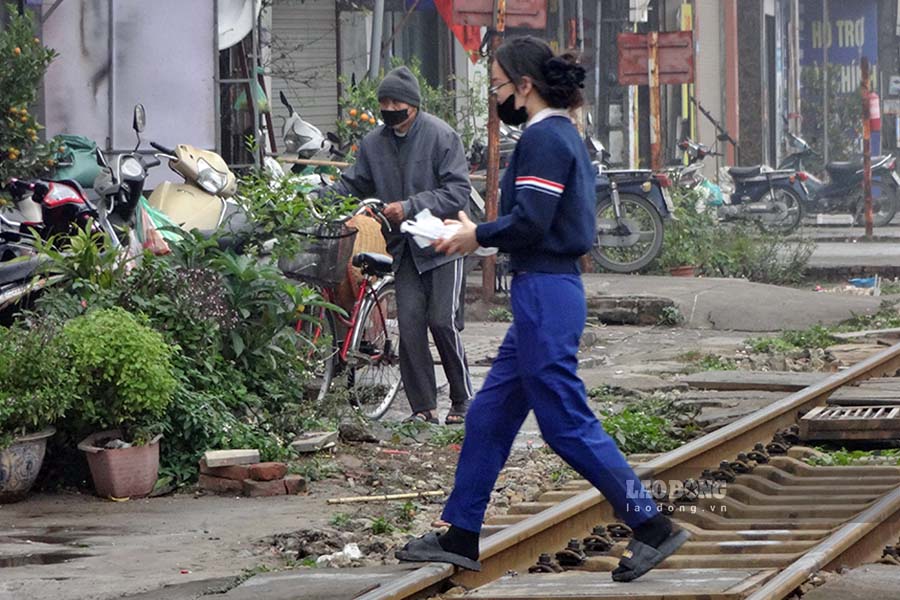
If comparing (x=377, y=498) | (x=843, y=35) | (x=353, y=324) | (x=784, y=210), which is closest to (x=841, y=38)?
(x=843, y=35)

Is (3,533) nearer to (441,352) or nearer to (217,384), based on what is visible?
(217,384)

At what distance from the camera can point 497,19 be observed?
1408cm

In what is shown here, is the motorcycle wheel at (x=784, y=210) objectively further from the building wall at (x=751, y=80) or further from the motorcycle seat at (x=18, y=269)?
the motorcycle seat at (x=18, y=269)

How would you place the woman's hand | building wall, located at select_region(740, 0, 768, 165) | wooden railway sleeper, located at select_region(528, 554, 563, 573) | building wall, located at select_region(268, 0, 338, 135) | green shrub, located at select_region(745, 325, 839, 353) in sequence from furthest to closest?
building wall, located at select_region(740, 0, 768, 165) < building wall, located at select_region(268, 0, 338, 135) < green shrub, located at select_region(745, 325, 839, 353) < wooden railway sleeper, located at select_region(528, 554, 563, 573) < the woman's hand

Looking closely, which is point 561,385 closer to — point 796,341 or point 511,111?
point 511,111

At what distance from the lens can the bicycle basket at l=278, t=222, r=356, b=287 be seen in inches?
335

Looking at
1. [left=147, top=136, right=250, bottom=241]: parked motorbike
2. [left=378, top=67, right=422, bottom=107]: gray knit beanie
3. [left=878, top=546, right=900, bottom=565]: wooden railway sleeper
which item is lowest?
[left=878, top=546, right=900, bottom=565]: wooden railway sleeper

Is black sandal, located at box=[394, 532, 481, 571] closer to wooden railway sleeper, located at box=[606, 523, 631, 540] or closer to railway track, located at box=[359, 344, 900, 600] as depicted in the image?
railway track, located at box=[359, 344, 900, 600]

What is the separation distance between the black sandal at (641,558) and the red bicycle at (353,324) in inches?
138

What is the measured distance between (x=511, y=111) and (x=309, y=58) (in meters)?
13.6

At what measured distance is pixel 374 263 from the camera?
29.6 feet

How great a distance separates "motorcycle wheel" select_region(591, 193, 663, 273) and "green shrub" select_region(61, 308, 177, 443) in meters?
10.0

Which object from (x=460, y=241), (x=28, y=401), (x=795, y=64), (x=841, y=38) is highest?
(x=841, y=38)

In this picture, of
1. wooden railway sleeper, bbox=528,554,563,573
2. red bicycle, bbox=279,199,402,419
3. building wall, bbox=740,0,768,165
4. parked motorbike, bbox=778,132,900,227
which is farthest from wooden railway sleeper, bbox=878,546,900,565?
building wall, bbox=740,0,768,165
